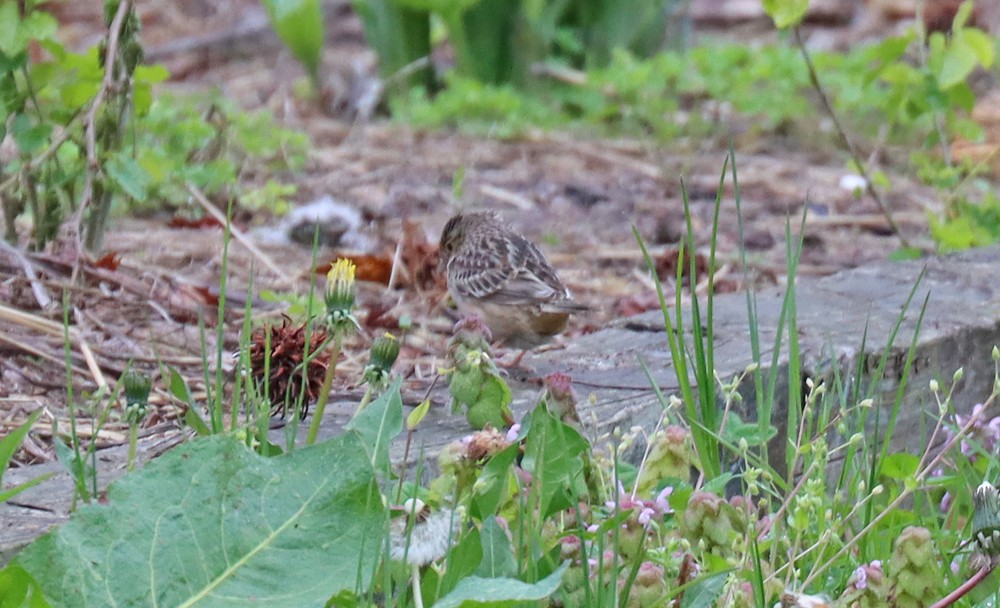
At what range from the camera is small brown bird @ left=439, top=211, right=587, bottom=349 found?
15.7 feet

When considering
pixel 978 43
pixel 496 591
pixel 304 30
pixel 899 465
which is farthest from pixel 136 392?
pixel 304 30

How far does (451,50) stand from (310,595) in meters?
9.42

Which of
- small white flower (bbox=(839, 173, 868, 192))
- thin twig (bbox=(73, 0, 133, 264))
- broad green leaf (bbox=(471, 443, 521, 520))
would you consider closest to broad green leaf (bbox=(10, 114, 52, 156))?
thin twig (bbox=(73, 0, 133, 264))

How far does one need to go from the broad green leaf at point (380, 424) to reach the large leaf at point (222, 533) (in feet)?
0.29

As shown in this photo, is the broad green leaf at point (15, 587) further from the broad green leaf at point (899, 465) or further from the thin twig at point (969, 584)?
the broad green leaf at point (899, 465)

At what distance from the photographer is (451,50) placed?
11367 millimetres

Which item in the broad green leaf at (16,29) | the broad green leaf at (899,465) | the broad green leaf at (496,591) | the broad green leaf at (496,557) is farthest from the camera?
the broad green leaf at (16,29)

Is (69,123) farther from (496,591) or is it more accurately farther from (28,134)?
(496,591)

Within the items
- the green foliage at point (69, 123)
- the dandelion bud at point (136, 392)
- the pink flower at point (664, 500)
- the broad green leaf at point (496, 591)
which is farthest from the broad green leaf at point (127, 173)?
the broad green leaf at point (496, 591)

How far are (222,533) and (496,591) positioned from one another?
18.2 inches

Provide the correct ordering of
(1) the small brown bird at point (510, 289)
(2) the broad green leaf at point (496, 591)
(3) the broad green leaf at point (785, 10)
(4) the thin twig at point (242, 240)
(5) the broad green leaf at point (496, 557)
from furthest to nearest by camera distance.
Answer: (3) the broad green leaf at point (785, 10)
(4) the thin twig at point (242, 240)
(1) the small brown bird at point (510, 289)
(5) the broad green leaf at point (496, 557)
(2) the broad green leaf at point (496, 591)

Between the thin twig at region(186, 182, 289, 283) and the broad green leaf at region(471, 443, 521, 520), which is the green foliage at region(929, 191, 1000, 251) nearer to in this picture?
the thin twig at region(186, 182, 289, 283)

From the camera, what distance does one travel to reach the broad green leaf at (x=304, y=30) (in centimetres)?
903

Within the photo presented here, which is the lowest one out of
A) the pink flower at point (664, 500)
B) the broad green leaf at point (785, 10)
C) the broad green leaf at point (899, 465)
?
the broad green leaf at point (899, 465)
